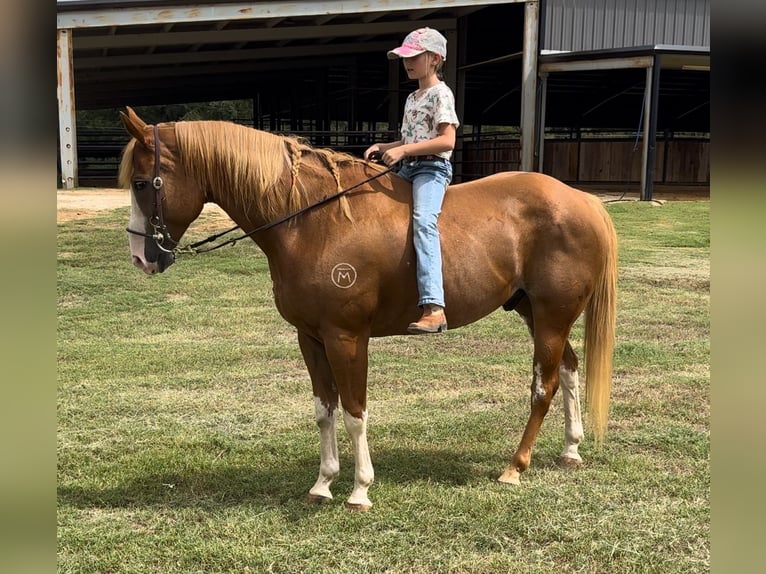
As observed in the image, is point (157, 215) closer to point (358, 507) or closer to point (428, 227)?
point (428, 227)

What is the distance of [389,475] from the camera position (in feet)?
12.4

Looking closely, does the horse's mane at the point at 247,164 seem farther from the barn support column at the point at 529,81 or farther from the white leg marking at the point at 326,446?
the barn support column at the point at 529,81

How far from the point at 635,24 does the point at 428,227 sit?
16.3m

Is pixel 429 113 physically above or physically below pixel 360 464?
above

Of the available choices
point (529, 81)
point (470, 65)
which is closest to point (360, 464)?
point (529, 81)

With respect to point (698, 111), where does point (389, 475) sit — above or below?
below

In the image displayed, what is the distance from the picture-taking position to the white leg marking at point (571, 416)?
3977 millimetres

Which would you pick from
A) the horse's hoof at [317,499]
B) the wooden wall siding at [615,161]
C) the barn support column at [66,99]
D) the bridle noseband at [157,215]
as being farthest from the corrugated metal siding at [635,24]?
the horse's hoof at [317,499]

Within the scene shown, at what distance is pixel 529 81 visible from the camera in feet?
50.6

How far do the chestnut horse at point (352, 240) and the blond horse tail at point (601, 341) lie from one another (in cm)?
10
